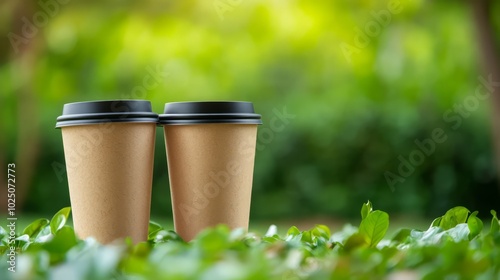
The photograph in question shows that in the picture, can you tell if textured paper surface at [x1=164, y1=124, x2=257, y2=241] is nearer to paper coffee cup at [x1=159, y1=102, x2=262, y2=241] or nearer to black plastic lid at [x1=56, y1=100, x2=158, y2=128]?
paper coffee cup at [x1=159, y1=102, x2=262, y2=241]

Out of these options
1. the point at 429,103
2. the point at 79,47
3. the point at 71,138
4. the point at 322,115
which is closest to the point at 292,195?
the point at 322,115

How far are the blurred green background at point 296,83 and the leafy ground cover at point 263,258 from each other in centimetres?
582

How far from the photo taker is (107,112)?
126 cm

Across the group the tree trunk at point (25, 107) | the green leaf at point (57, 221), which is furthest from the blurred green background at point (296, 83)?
the green leaf at point (57, 221)

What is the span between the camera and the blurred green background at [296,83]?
7246mm

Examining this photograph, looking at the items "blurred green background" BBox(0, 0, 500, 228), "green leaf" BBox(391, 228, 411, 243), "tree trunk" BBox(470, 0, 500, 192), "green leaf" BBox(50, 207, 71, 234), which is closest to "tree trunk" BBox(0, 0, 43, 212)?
"blurred green background" BBox(0, 0, 500, 228)

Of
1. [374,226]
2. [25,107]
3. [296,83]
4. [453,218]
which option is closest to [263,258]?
[374,226]

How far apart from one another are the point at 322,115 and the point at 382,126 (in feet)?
2.46

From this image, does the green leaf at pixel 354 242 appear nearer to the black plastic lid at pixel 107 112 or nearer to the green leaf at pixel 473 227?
the green leaf at pixel 473 227

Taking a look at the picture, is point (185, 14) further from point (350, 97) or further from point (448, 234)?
point (448, 234)

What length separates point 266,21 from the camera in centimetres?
717

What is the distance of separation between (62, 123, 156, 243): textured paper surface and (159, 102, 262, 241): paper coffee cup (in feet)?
0.22

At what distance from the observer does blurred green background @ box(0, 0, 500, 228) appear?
725 cm

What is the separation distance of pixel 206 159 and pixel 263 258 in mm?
642
